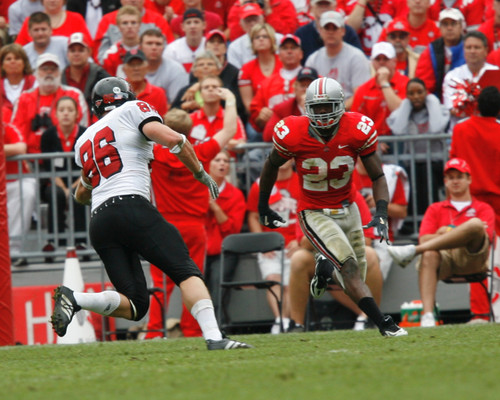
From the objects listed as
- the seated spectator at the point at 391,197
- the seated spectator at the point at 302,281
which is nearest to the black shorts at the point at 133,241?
the seated spectator at the point at 302,281

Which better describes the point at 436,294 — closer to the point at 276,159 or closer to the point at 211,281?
the point at 211,281

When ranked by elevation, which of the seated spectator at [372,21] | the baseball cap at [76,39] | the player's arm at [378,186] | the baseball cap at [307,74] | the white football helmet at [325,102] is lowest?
the player's arm at [378,186]

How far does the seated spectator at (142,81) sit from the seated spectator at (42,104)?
690 mm

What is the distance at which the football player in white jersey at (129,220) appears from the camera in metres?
7.00

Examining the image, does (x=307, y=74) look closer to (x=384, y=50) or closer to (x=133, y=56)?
(x=384, y=50)

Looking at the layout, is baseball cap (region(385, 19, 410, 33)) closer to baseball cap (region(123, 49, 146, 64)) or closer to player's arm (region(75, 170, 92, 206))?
baseball cap (region(123, 49, 146, 64))

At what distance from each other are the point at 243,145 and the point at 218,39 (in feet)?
6.44

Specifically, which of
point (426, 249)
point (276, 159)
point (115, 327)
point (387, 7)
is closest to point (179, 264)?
point (276, 159)

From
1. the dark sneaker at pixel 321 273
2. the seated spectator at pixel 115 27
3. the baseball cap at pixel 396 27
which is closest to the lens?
the dark sneaker at pixel 321 273

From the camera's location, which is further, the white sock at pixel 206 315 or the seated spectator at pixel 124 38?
the seated spectator at pixel 124 38

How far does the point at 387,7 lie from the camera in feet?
46.4

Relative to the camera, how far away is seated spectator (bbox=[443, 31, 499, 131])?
1168 centimetres

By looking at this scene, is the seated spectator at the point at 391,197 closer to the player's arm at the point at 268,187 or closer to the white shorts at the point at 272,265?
the white shorts at the point at 272,265

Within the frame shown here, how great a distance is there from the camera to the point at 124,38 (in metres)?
13.4
